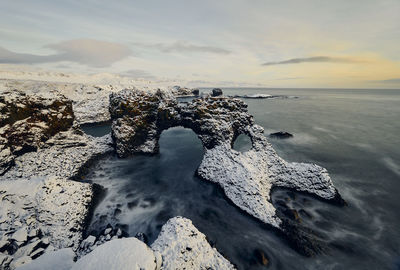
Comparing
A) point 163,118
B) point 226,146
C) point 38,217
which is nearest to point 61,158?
point 38,217

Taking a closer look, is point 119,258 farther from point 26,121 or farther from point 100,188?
point 26,121

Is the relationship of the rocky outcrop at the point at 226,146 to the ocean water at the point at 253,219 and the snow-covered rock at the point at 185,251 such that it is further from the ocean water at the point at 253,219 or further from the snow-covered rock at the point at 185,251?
the snow-covered rock at the point at 185,251

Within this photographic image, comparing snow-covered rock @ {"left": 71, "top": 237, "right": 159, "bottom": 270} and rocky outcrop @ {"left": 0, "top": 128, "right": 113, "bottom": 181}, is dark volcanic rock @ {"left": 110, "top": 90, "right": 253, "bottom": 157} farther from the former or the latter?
snow-covered rock @ {"left": 71, "top": 237, "right": 159, "bottom": 270}

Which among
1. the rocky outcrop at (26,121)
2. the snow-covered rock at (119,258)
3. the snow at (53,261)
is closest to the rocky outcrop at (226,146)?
the rocky outcrop at (26,121)

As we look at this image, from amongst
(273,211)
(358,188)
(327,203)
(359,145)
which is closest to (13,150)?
(273,211)

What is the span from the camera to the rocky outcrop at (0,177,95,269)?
7.44 meters

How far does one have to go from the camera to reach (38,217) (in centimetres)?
885

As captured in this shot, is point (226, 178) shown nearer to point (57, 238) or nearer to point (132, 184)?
point (132, 184)

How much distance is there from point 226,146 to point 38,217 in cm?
1279

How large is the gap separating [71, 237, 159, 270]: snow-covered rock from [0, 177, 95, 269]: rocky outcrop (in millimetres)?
3585

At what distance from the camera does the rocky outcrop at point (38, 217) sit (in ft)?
24.4

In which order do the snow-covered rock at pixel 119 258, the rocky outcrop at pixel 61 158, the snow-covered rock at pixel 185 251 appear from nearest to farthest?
1. the snow-covered rock at pixel 119 258
2. the snow-covered rock at pixel 185 251
3. the rocky outcrop at pixel 61 158

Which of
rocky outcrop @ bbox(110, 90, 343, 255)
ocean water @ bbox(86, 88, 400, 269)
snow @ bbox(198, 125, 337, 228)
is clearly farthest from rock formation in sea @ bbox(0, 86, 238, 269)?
snow @ bbox(198, 125, 337, 228)

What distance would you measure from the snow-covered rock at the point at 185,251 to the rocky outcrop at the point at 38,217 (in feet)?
16.4
